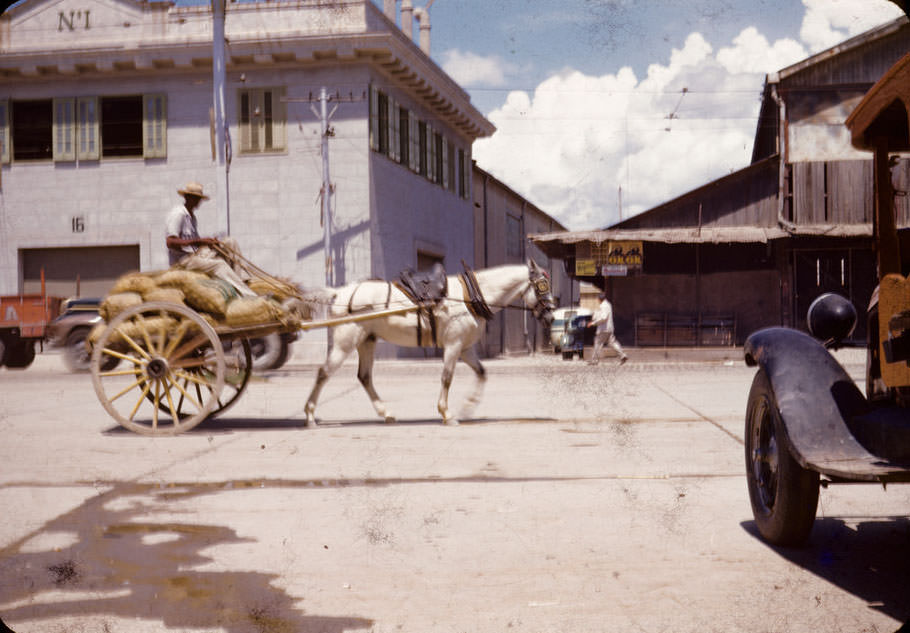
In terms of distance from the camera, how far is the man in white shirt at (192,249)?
8914 millimetres

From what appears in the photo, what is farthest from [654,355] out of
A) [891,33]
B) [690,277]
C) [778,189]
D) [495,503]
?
[495,503]

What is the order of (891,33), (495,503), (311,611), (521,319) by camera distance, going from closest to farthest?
1. (311,611)
2. (495,503)
3. (891,33)
4. (521,319)

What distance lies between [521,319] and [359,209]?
12.3 m

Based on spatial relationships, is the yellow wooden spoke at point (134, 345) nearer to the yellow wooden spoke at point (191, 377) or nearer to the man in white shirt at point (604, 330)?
the yellow wooden spoke at point (191, 377)

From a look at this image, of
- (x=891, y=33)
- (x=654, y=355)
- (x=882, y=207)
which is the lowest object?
Answer: (x=654, y=355)

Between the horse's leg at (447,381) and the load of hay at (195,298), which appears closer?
the load of hay at (195,298)

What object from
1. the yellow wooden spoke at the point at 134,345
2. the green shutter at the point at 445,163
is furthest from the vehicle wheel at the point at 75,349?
the green shutter at the point at 445,163

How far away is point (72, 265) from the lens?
80.5ft

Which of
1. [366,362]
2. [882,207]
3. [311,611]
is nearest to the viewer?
[311,611]

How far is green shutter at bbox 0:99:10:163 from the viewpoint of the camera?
79.6 ft

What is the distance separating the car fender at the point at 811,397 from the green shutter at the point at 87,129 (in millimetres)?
23513

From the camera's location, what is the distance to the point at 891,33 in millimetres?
21938

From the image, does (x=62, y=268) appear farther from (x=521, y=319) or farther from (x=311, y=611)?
(x=311, y=611)

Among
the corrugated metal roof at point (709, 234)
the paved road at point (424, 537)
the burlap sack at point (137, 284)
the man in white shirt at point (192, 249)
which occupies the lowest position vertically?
the paved road at point (424, 537)
